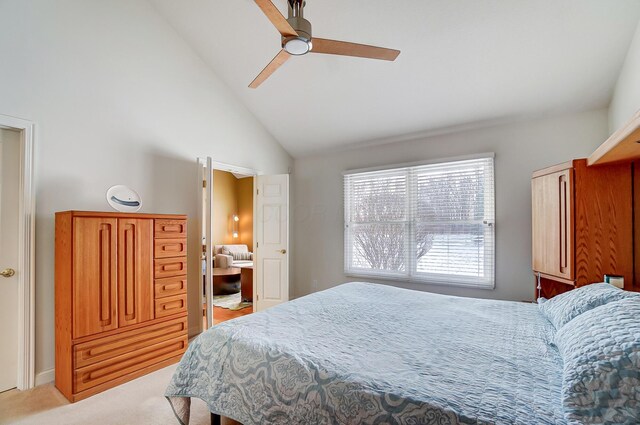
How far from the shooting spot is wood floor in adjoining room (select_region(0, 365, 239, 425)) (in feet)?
6.62

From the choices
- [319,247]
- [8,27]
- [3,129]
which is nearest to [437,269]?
[319,247]

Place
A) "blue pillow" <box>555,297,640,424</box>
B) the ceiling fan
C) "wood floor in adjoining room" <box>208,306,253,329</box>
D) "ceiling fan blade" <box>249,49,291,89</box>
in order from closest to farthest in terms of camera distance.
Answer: "blue pillow" <box>555,297,640,424</box> → the ceiling fan → "ceiling fan blade" <box>249,49,291,89</box> → "wood floor in adjoining room" <box>208,306,253,329</box>

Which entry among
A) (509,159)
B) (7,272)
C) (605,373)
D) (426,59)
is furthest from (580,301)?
(7,272)

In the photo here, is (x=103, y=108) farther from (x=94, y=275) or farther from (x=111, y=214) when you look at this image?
(x=94, y=275)

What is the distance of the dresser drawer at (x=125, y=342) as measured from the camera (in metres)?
2.32

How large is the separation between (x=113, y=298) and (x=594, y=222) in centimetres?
396

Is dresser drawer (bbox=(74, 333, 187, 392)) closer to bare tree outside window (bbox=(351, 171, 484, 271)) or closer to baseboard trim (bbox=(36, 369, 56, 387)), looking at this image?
baseboard trim (bbox=(36, 369, 56, 387))

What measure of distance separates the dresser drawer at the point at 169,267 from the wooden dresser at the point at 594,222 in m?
3.49

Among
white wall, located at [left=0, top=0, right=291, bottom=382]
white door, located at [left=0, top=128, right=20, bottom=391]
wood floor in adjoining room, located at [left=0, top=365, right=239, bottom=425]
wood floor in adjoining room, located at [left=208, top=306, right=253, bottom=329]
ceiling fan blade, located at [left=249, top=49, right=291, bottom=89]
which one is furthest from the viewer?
wood floor in adjoining room, located at [left=208, top=306, right=253, bottom=329]

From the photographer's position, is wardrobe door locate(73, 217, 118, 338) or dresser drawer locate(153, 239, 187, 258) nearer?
wardrobe door locate(73, 217, 118, 338)

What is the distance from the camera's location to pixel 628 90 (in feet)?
8.21

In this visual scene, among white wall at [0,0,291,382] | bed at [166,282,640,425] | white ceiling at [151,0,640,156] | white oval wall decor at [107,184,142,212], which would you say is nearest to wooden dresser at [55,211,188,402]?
white oval wall decor at [107,184,142,212]

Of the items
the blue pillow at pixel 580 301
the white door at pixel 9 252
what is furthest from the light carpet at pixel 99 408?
the blue pillow at pixel 580 301

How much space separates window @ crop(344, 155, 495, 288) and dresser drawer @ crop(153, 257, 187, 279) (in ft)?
7.81
